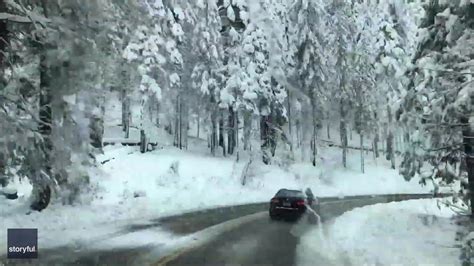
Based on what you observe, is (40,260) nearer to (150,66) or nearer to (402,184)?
(150,66)

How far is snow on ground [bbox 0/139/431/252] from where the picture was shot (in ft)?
58.1

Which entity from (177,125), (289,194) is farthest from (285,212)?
(177,125)

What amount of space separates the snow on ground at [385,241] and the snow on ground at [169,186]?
19.1 ft

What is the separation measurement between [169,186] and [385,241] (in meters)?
18.9

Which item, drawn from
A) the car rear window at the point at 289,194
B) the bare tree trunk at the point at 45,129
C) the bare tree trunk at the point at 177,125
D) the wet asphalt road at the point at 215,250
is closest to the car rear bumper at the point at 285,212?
the car rear window at the point at 289,194

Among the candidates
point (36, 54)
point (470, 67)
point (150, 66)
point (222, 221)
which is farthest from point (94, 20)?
point (150, 66)

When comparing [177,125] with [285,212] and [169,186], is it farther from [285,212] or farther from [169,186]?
[285,212]

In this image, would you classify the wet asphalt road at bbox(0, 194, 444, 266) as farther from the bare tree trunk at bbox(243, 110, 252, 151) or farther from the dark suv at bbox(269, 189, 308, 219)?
the bare tree trunk at bbox(243, 110, 252, 151)

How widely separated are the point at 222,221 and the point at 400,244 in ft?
24.1

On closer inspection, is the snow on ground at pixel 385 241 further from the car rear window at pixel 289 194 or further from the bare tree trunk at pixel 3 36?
the bare tree trunk at pixel 3 36

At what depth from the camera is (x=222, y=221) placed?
20.5 meters

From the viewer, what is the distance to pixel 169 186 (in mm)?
32719

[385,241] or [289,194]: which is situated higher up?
[289,194]

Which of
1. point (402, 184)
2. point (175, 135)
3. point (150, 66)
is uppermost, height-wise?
point (150, 66)
